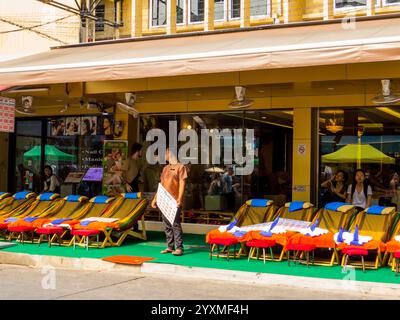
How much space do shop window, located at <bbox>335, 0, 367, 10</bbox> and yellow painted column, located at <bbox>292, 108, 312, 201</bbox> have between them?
243 centimetres

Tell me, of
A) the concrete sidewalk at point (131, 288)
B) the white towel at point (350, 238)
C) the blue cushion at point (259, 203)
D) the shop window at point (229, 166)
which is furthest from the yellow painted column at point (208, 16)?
the concrete sidewalk at point (131, 288)

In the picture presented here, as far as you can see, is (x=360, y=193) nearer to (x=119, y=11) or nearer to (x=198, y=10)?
(x=198, y=10)

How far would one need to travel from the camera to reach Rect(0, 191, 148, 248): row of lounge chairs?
1098 cm

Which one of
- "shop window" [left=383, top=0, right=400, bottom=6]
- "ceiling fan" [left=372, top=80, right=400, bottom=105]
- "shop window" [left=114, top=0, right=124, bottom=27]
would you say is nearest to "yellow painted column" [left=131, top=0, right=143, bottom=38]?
"shop window" [left=114, top=0, right=124, bottom=27]

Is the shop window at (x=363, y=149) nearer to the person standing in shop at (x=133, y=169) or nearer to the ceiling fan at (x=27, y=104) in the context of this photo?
the person standing in shop at (x=133, y=169)

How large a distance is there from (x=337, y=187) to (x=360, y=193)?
1070mm

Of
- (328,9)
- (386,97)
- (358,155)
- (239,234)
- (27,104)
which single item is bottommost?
(239,234)

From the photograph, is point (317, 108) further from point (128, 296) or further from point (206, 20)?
point (128, 296)

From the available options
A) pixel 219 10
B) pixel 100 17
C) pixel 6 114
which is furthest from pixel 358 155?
pixel 100 17

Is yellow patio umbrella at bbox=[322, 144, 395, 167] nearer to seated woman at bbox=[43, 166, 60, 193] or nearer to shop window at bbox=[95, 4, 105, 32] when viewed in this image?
shop window at bbox=[95, 4, 105, 32]

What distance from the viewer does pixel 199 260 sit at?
957cm

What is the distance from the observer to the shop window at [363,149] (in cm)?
1220

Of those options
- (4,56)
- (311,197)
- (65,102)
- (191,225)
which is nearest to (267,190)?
(311,197)

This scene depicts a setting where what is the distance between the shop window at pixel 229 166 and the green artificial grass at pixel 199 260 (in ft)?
5.91
